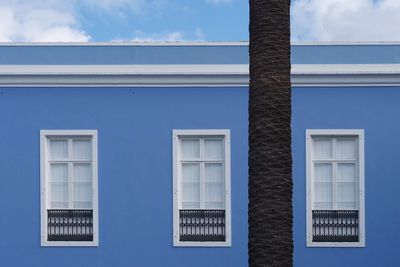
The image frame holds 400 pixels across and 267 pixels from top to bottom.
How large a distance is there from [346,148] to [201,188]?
8.29 ft

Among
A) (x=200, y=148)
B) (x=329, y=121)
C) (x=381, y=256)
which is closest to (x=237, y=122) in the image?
(x=200, y=148)

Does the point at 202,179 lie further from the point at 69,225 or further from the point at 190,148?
the point at 69,225

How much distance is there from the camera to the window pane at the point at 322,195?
11.4 meters

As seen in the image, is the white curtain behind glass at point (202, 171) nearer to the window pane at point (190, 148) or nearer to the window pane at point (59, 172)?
the window pane at point (190, 148)

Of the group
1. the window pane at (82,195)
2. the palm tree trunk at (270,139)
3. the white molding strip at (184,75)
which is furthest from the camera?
the window pane at (82,195)

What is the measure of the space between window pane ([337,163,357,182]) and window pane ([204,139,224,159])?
2004 mm

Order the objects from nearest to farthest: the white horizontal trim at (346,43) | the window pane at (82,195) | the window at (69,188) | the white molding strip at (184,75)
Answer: the white molding strip at (184,75)
the window at (69,188)
the window pane at (82,195)
the white horizontal trim at (346,43)

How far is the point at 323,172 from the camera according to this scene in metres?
11.5

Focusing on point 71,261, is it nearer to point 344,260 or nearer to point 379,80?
point 344,260

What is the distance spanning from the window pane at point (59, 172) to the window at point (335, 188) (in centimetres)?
410

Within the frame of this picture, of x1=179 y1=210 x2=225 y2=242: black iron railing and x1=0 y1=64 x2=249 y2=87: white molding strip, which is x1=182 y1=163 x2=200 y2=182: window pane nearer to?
x1=179 y1=210 x2=225 y2=242: black iron railing

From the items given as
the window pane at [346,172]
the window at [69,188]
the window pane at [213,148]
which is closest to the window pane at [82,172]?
the window at [69,188]

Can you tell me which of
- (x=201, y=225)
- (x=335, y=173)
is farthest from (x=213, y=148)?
(x=335, y=173)

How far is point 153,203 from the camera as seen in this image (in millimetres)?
11375
